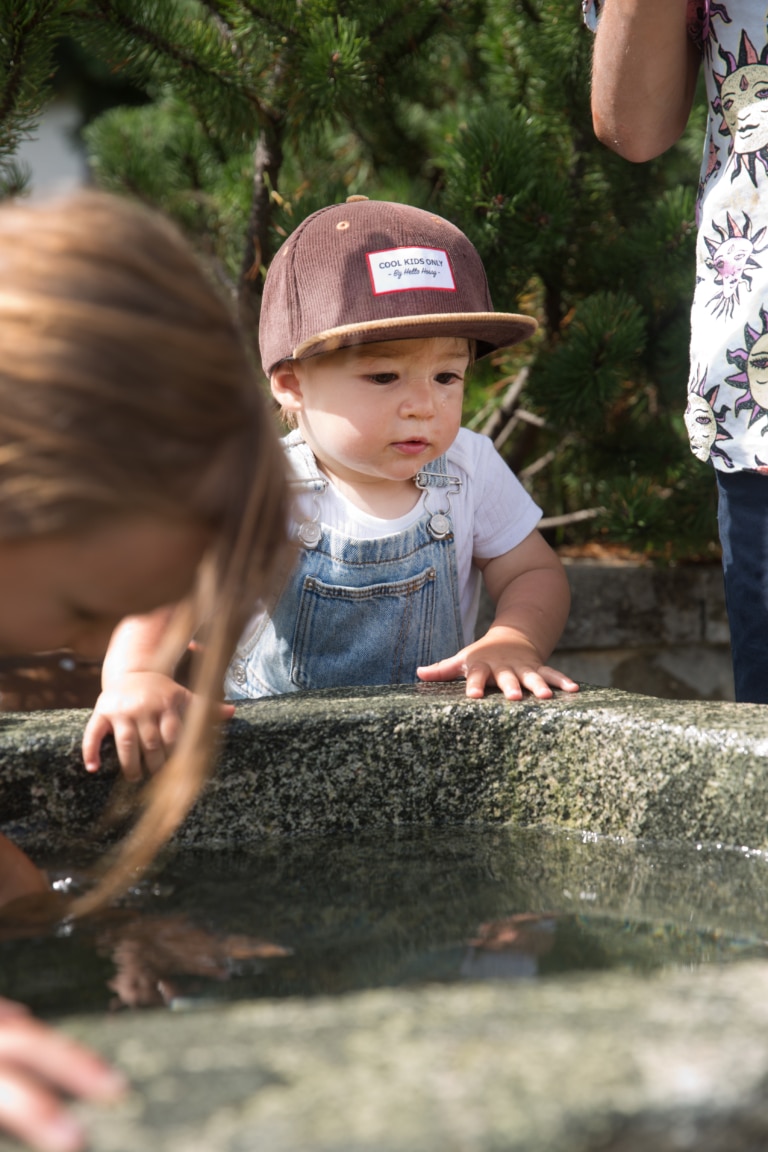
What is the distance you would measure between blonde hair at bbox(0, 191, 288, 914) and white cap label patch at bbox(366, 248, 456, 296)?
3.02 feet

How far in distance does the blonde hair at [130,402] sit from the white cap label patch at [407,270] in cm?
92

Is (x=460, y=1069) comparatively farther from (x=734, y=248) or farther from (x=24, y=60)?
(x=24, y=60)

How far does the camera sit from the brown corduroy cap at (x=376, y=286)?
6.25ft

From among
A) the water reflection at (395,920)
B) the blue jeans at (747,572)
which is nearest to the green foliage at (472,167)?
the blue jeans at (747,572)

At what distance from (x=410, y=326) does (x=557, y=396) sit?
2.80 ft

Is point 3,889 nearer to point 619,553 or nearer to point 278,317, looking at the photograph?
point 278,317

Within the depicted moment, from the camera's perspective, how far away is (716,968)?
1.00m

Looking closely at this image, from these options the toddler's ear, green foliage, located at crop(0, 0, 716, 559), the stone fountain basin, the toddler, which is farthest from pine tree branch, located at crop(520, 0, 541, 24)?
the stone fountain basin

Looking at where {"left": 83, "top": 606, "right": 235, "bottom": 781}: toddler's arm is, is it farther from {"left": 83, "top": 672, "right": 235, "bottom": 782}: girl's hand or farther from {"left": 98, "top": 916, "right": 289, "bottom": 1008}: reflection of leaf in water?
{"left": 98, "top": 916, "right": 289, "bottom": 1008}: reflection of leaf in water

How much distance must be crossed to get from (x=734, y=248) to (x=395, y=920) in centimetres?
105

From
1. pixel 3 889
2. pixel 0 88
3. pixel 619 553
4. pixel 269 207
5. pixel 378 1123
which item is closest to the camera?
pixel 378 1123

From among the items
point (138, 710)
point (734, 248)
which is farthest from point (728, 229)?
point (138, 710)

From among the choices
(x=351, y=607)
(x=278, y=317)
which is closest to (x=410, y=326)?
(x=278, y=317)

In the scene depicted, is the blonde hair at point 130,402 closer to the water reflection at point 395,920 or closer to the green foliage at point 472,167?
the water reflection at point 395,920
